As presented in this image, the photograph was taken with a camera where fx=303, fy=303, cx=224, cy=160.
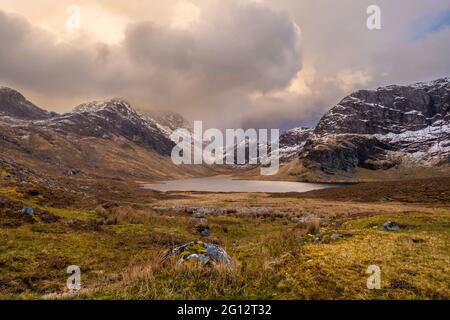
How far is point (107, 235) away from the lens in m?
27.2

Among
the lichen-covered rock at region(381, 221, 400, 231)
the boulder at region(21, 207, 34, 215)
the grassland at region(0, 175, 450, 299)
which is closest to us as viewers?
the grassland at region(0, 175, 450, 299)

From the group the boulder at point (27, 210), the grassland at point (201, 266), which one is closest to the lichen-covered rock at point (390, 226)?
the grassland at point (201, 266)

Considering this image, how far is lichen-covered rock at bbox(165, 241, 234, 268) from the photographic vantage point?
42.6 ft

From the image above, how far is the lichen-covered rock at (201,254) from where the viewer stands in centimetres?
1299

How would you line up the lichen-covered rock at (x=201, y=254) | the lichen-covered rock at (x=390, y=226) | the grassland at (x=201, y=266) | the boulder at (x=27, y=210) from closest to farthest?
the grassland at (x=201, y=266), the lichen-covered rock at (x=201, y=254), the lichen-covered rock at (x=390, y=226), the boulder at (x=27, y=210)

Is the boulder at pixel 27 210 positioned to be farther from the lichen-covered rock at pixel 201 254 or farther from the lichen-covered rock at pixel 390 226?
the lichen-covered rock at pixel 390 226

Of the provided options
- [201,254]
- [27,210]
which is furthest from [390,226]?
[27,210]

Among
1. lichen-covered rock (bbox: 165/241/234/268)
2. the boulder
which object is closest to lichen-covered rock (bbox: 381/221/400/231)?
lichen-covered rock (bbox: 165/241/234/268)

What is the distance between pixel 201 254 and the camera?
13.5 m

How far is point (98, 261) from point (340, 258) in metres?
15.1

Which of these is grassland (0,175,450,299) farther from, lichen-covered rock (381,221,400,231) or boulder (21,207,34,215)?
lichen-covered rock (381,221,400,231)

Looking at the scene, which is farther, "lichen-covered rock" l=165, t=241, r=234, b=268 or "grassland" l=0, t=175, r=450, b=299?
"lichen-covered rock" l=165, t=241, r=234, b=268
